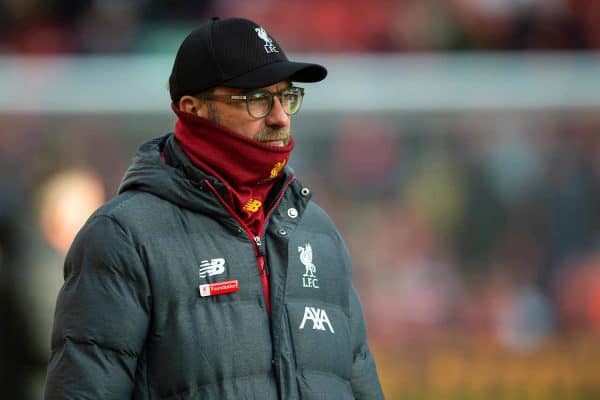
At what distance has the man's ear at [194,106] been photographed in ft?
9.93

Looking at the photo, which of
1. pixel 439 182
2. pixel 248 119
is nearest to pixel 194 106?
pixel 248 119

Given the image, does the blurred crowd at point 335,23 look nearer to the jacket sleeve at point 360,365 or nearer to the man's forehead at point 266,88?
the jacket sleeve at point 360,365

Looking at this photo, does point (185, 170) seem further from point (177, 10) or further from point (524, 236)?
point (177, 10)

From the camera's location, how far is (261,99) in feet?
9.77

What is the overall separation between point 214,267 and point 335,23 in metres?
6.89

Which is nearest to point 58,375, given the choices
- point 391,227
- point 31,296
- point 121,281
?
point 121,281

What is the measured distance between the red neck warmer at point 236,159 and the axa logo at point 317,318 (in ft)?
0.76

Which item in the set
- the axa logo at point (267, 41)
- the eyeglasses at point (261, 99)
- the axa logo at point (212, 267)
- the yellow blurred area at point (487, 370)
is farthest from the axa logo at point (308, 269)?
the yellow blurred area at point (487, 370)

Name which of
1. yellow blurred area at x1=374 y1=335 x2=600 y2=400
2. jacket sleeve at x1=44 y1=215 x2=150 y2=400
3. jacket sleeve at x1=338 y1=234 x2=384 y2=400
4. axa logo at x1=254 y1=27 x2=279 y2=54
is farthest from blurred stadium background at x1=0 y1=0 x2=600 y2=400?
jacket sleeve at x1=44 y1=215 x2=150 y2=400

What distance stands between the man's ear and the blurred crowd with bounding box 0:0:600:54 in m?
6.14

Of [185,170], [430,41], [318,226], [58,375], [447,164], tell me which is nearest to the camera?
[58,375]

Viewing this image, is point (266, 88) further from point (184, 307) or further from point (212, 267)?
point (184, 307)

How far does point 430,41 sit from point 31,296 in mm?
4789

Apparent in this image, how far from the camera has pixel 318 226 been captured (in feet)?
10.5
